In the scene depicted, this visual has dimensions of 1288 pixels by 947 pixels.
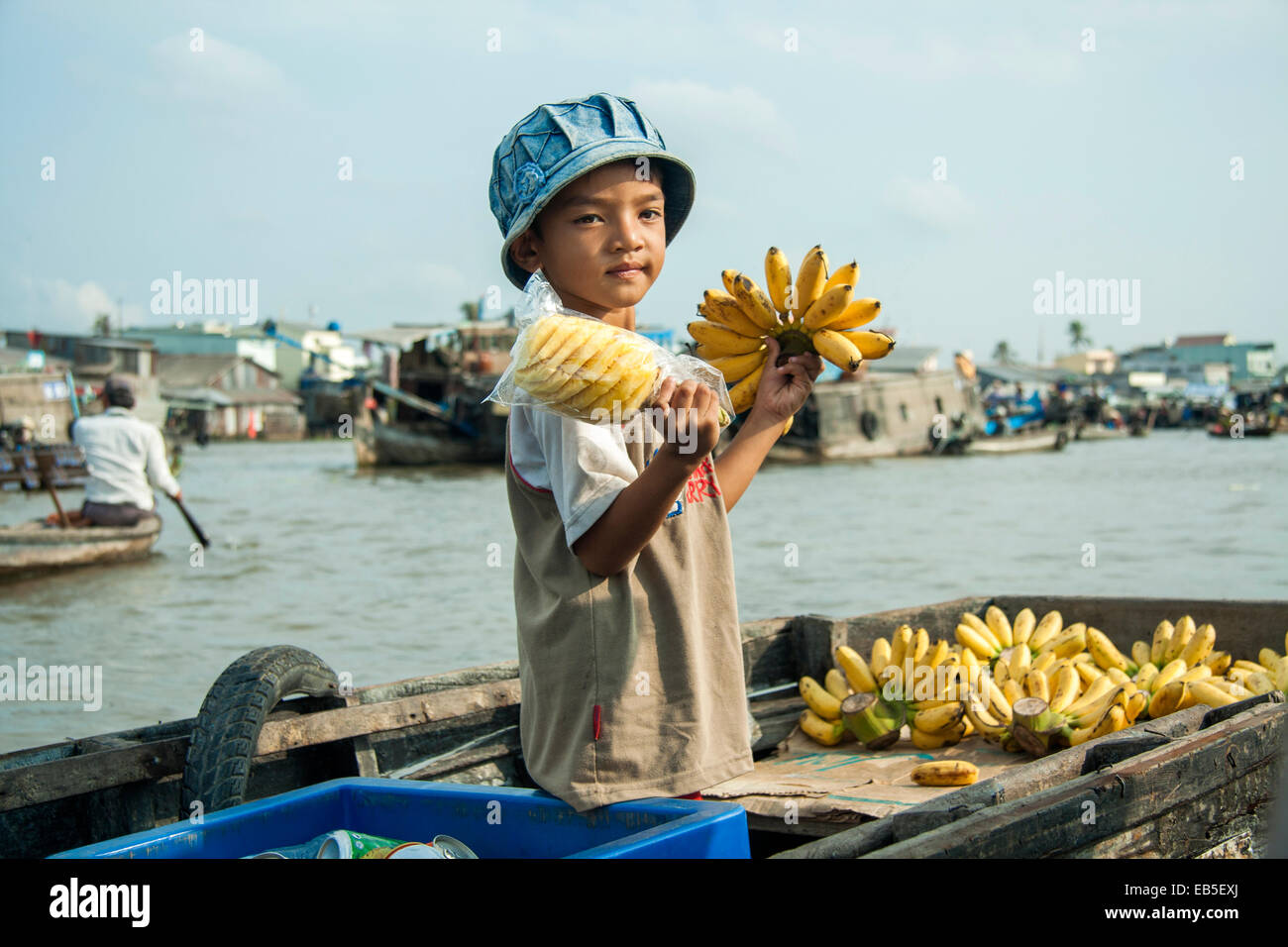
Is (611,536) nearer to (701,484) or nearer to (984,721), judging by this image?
(701,484)

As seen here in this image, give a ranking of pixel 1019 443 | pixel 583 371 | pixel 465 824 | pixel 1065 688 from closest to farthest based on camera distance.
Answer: pixel 583 371 → pixel 465 824 → pixel 1065 688 → pixel 1019 443

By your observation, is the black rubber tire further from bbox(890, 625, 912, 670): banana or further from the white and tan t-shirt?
bbox(890, 625, 912, 670): banana

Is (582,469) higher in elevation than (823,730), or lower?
higher

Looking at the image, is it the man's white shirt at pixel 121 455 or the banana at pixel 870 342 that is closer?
the banana at pixel 870 342

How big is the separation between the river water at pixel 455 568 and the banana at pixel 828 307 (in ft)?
17.1

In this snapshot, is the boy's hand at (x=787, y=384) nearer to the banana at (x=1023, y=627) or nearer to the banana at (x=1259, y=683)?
the banana at (x=1259, y=683)

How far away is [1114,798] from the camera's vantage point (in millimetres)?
2281

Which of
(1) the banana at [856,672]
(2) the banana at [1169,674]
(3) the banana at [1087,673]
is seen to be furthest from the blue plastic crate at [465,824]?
(3) the banana at [1087,673]

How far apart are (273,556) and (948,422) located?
30361 millimetres

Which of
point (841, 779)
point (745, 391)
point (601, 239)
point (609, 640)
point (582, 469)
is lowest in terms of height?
point (841, 779)

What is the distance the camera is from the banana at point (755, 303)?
2.37 meters

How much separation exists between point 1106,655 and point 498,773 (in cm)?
225

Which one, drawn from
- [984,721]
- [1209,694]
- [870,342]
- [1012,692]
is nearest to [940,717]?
[984,721]
